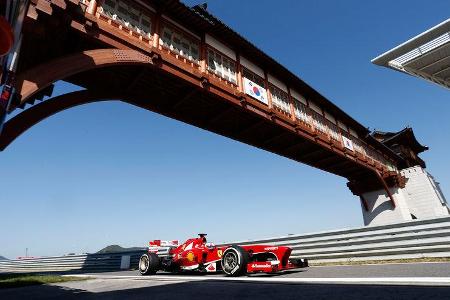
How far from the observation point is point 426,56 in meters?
17.3

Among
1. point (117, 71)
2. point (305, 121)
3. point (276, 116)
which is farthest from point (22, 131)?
point (305, 121)

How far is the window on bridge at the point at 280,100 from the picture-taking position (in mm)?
13609

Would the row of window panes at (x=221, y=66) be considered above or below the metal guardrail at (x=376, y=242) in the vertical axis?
above

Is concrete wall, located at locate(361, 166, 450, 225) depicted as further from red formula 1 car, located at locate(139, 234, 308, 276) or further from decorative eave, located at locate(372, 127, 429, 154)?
red formula 1 car, located at locate(139, 234, 308, 276)

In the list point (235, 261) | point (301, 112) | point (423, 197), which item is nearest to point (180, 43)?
point (235, 261)

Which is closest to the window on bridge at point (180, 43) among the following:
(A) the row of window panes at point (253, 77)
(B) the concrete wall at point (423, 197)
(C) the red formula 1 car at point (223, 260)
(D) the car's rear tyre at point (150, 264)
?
(A) the row of window panes at point (253, 77)

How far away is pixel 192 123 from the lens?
12156 millimetres

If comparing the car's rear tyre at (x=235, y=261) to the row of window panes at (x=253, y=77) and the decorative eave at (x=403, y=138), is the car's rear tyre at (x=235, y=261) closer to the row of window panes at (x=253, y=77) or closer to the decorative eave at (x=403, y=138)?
the row of window panes at (x=253, y=77)

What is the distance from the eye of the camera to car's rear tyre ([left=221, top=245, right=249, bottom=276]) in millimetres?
6777

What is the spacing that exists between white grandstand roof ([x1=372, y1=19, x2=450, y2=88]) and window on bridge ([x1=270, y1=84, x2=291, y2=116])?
7536 millimetres

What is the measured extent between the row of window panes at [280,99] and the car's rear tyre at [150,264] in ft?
26.4

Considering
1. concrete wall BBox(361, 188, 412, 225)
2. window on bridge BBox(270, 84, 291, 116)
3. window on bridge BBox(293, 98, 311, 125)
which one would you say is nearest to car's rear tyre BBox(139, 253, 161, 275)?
window on bridge BBox(270, 84, 291, 116)

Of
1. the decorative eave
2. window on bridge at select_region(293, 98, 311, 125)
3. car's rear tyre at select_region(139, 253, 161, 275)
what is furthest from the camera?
the decorative eave

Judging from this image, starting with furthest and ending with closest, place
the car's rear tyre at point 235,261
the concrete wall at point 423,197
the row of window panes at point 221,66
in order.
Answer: the concrete wall at point 423,197
the row of window panes at point 221,66
the car's rear tyre at point 235,261
